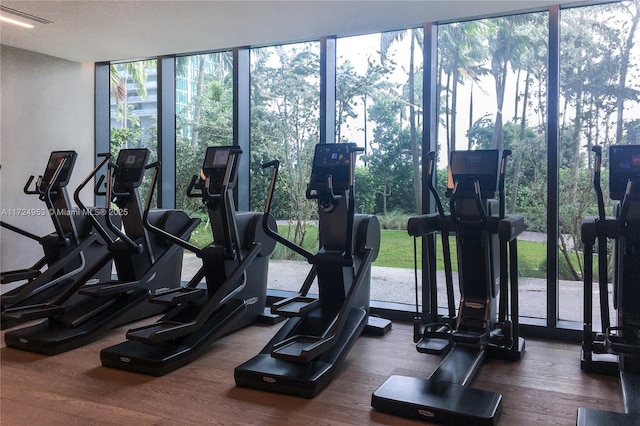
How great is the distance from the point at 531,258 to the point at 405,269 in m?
1.24

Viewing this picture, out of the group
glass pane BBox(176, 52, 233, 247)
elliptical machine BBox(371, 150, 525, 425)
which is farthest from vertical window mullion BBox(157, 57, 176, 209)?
elliptical machine BBox(371, 150, 525, 425)

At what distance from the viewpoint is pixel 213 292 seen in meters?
4.41

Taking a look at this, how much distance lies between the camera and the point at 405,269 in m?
5.30

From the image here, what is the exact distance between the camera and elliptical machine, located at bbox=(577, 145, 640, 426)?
328 centimetres

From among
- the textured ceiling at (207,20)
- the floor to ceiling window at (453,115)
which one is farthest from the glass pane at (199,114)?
the textured ceiling at (207,20)

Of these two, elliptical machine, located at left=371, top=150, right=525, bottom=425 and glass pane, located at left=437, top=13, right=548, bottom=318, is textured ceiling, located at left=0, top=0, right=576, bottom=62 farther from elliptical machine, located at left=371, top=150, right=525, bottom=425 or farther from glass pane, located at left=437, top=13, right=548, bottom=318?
elliptical machine, located at left=371, top=150, right=525, bottom=425

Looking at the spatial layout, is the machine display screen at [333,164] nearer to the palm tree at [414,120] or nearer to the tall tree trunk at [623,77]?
the palm tree at [414,120]

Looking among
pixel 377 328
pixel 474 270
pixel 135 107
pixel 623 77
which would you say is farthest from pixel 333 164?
pixel 135 107

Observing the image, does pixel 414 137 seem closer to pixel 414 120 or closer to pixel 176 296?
pixel 414 120

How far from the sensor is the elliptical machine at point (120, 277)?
4312 millimetres

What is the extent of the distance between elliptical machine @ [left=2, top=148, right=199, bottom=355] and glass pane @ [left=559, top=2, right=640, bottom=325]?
11.8 ft

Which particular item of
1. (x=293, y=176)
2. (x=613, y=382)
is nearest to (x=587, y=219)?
(x=613, y=382)

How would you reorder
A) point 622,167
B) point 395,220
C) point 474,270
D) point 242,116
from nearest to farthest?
point 622,167
point 474,270
point 395,220
point 242,116

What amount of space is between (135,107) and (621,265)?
5.89 meters
